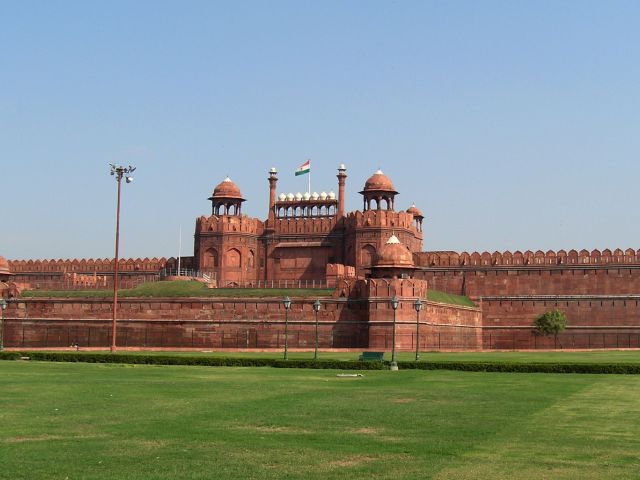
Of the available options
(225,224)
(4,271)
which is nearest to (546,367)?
(225,224)

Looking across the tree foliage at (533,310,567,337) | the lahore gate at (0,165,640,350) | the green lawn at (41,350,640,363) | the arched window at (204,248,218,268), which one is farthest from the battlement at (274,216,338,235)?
the green lawn at (41,350,640,363)

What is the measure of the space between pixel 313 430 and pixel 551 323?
44833 mm

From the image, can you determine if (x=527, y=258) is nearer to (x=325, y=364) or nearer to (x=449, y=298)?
(x=449, y=298)

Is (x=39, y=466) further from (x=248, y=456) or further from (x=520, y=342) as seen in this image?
(x=520, y=342)

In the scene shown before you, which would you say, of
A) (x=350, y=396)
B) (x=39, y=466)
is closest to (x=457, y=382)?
(x=350, y=396)

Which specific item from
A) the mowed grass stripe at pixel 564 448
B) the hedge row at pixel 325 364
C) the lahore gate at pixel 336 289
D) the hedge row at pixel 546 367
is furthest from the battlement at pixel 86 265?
the mowed grass stripe at pixel 564 448

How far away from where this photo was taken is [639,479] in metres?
10.0

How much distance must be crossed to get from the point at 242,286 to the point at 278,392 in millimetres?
40049

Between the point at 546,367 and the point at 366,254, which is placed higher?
the point at 366,254

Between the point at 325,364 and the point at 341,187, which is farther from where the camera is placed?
the point at 341,187

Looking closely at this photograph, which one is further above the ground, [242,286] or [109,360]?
[242,286]

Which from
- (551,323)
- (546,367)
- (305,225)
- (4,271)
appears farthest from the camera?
(305,225)

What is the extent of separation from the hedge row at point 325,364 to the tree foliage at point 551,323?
26628mm

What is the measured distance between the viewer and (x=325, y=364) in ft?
105
